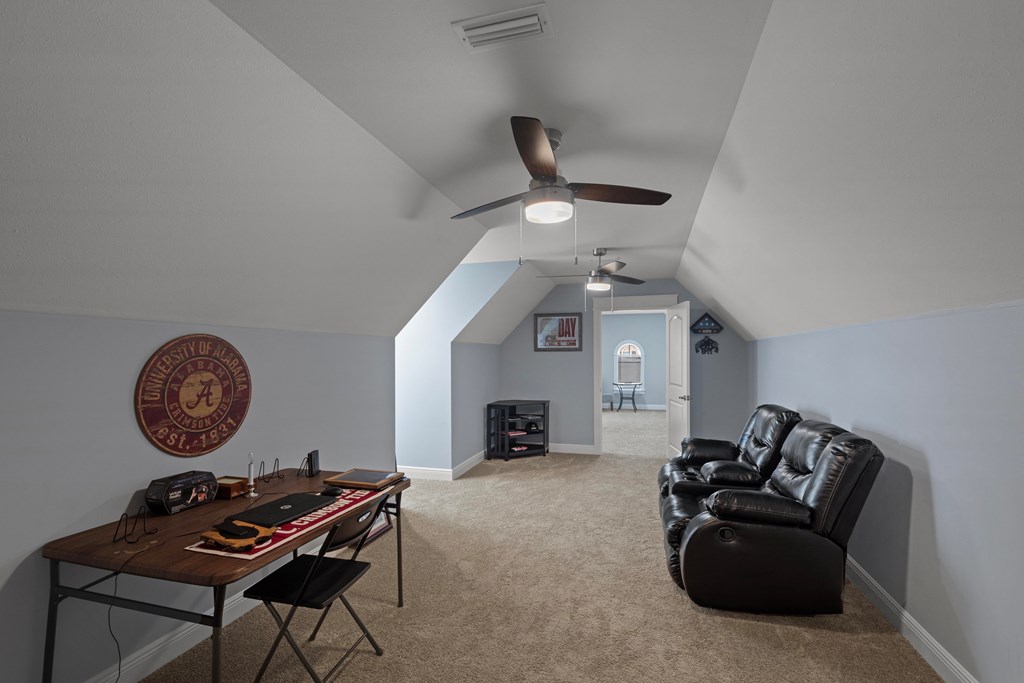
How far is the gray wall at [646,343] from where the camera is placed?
39.9 feet

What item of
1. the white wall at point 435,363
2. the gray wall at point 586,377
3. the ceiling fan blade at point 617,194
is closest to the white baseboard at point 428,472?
the white wall at point 435,363

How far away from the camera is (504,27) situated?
1.64 metres

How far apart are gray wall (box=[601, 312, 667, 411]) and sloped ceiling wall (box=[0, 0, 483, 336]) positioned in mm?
10142

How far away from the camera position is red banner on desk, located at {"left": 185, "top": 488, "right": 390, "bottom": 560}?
177 centimetres

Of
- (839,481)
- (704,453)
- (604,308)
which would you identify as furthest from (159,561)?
(604,308)

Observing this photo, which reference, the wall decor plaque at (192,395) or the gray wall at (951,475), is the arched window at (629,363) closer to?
the gray wall at (951,475)

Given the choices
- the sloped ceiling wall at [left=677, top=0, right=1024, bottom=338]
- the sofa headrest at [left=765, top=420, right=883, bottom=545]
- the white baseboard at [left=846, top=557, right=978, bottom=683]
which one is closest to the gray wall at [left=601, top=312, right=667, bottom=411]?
the white baseboard at [left=846, top=557, right=978, bottom=683]

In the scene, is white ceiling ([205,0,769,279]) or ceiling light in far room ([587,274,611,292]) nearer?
white ceiling ([205,0,769,279])

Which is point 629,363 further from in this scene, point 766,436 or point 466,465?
point 766,436

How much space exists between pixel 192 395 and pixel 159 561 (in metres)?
1.00

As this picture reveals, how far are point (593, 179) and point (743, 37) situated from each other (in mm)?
1387

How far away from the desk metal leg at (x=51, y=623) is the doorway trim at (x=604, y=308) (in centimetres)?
587

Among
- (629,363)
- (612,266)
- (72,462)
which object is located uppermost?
(612,266)

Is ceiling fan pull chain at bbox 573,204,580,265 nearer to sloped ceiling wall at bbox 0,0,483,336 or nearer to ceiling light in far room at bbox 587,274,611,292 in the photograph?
ceiling light in far room at bbox 587,274,611,292
